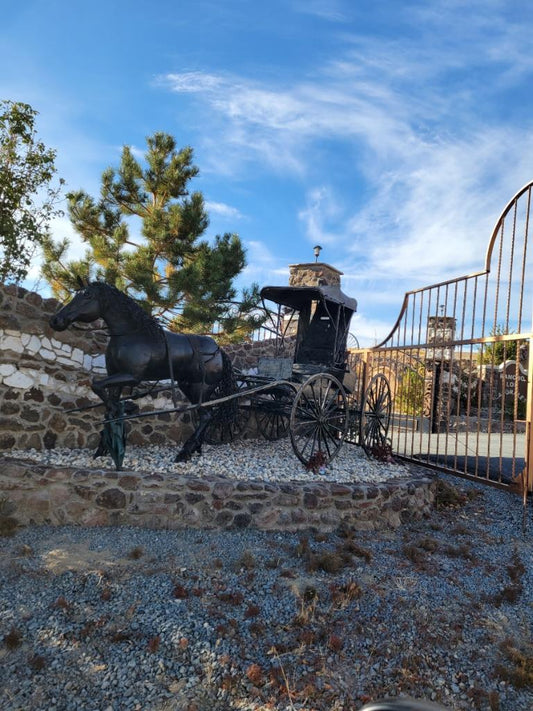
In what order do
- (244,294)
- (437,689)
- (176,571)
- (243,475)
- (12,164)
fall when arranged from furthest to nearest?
(244,294)
(12,164)
(243,475)
(176,571)
(437,689)

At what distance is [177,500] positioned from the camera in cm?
466

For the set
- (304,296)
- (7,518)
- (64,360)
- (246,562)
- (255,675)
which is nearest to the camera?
(255,675)

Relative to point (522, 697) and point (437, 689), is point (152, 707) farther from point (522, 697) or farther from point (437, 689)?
point (522, 697)

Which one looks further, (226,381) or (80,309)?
(226,381)

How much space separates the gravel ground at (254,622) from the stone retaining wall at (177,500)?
18 cm

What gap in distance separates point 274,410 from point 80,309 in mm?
2886

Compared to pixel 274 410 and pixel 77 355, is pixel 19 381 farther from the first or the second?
pixel 274 410

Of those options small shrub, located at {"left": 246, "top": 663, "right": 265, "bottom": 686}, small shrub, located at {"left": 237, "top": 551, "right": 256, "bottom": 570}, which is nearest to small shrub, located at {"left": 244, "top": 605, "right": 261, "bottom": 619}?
small shrub, located at {"left": 246, "top": 663, "right": 265, "bottom": 686}

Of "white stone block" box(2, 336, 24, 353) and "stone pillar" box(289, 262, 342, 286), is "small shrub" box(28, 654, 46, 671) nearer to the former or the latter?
"white stone block" box(2, 336, 24, 353)

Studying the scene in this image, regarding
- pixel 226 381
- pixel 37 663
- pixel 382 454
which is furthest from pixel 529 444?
pixel 37 663

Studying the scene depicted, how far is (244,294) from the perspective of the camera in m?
12.6

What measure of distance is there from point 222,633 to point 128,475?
217 cm

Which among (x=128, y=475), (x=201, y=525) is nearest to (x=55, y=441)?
(x=128, y=475)

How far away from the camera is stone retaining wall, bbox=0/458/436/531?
14.6 ft
